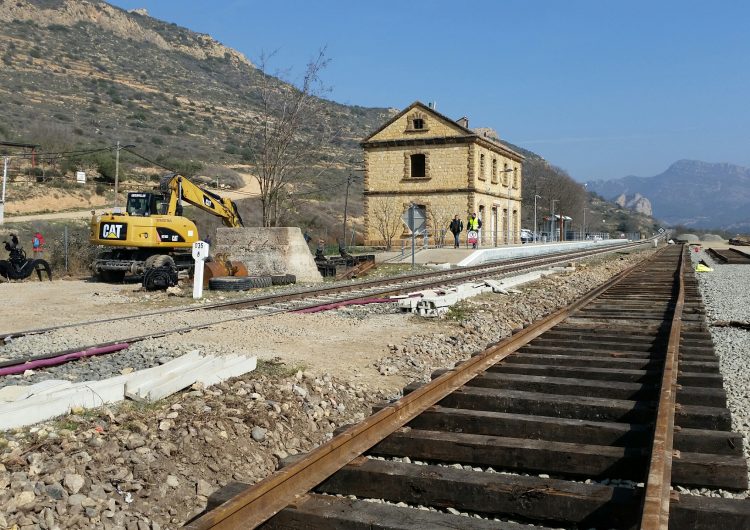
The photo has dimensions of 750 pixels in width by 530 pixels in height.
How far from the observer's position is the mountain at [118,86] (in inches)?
2990

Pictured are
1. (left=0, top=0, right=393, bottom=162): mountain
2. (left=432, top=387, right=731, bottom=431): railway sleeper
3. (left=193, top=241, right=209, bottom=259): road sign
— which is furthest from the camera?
(left=0, top=0, right=393, bottom=162): mountain

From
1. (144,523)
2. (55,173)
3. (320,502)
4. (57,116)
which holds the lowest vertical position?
(144,523)

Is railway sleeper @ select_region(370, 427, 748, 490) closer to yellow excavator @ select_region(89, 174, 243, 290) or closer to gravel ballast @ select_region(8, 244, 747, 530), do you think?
gravel ballast @ select_region(8, 244, 747, 530)

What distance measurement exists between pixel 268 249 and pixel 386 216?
96.0ft

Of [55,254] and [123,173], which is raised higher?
[123,173]

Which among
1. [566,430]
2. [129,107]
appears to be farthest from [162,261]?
[129,107]

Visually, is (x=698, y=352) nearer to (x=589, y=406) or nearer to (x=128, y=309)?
(x=589, y=406)

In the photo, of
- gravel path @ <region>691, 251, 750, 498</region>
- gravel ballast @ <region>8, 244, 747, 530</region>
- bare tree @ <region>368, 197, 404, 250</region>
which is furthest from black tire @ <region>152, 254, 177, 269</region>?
bare tree @ <region>368, 197, 404, 250</region>

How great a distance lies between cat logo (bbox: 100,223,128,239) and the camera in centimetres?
2045

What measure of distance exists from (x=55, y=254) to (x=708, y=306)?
792 inches

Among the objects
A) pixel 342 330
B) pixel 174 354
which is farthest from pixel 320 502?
pixel 342 330

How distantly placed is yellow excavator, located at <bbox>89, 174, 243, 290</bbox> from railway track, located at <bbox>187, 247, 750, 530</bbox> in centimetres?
1512

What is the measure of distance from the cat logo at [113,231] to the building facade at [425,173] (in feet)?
93.8

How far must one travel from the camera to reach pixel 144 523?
4113 millimetres
